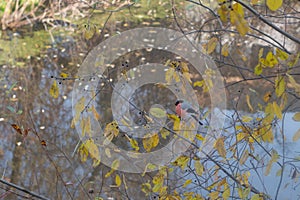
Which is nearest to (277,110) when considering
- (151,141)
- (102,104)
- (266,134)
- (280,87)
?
(280,87)

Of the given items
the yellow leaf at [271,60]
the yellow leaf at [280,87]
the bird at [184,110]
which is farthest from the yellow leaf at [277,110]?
the bird at [184,110]

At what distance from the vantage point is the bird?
128cm

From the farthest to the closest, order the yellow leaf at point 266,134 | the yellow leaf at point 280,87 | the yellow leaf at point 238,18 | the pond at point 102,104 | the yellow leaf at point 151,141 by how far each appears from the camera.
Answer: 1. the pond at point 102,104
2. the yellow leaf at point 151,141
3. the yellow leaf at point 266,134
4. the yellow leaf at point 280,87
5. the yellow leaf at point 238,18

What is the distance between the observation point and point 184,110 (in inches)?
51.8

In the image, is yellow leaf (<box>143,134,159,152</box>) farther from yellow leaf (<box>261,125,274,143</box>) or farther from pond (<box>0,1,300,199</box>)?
yellow leaf (<box>261,125,274,143</box>)

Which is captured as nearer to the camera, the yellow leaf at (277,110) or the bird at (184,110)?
the yellow leaf at (277,110)

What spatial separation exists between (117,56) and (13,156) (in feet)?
4.83

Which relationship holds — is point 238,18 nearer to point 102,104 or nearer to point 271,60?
point 271,60

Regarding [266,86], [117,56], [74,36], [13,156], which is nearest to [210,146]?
[13,156]

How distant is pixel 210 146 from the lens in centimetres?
148

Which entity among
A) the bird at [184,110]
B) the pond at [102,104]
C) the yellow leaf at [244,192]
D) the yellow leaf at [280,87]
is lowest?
the yellow leaf at [244,192]

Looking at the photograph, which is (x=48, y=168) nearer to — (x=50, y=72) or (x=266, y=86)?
(x=50, y=72)

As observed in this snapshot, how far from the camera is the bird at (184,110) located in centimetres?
128

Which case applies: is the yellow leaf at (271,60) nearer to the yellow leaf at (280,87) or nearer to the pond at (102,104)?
the yellow leaf at (280,87)
